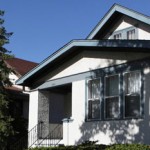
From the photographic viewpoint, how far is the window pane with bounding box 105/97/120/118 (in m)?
15.1

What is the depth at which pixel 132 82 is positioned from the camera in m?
14.6

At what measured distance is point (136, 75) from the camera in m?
14.5

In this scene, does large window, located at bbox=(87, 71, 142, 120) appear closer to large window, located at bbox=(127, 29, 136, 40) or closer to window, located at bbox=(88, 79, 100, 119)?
window, located at bbox=(88, 79, 100, 119)

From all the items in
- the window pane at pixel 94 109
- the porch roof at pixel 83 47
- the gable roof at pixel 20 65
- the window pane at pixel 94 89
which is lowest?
the window pane at pixel 94 109

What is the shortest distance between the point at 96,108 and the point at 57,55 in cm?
295

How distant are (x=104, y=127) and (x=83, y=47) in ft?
11.5

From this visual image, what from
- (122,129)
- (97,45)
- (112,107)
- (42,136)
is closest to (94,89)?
(112,107)

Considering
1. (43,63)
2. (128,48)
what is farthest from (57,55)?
(128,48)

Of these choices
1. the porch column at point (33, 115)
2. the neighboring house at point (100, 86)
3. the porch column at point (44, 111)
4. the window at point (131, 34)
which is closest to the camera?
the neighboring house at point (100, 86)

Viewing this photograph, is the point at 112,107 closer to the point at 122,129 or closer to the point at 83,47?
the point at 122,129

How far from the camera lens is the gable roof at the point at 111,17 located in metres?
16.9

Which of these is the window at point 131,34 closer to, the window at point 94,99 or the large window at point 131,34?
the large window at point 131,34

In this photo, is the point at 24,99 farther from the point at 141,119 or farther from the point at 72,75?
the point at 141,119

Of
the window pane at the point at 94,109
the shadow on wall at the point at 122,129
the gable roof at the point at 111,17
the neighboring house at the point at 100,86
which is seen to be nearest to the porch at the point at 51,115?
the neighboring house at the point at 100,86
